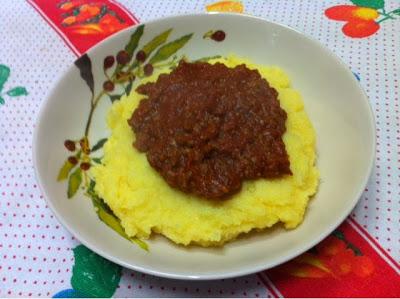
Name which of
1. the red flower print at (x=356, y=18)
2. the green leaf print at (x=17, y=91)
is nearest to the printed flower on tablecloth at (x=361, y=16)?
the red flower print at (x=356, y=18)

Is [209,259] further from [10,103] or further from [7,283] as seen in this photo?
[10,103]

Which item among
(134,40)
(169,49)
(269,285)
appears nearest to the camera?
(269,285)

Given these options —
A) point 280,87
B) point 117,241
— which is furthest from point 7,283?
point 280,87

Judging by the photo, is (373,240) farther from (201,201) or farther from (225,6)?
(225,6)

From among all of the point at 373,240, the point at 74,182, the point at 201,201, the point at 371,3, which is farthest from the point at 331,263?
the point at 371,3

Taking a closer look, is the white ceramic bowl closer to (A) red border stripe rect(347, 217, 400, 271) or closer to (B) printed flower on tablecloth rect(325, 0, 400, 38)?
(A) red border stripe rect(347, 217, 400, 271)

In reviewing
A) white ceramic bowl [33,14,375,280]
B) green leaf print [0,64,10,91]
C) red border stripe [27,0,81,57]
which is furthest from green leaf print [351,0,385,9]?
green leaf print [0,64,10,91]
